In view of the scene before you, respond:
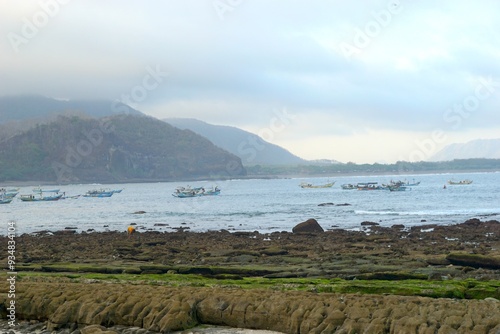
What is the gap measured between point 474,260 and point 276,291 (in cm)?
1197

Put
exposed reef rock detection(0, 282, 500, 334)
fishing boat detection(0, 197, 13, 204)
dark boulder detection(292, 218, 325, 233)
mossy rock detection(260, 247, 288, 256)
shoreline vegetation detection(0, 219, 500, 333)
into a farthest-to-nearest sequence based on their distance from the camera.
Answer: fishing boat detection(0, 197, 13, 204), dark boulder detection(292, 218, 325, 233), mossy rock detection(260, 247, 288, 256), shoreline vegetation detection(0, 219, 500, 333), exposed reef rock detection(0, 282, 500, 334)

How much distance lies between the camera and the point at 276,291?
1500 cm

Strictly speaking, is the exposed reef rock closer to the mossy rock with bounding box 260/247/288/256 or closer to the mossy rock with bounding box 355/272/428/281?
the mossy rock with bounding box 355/272/428/281

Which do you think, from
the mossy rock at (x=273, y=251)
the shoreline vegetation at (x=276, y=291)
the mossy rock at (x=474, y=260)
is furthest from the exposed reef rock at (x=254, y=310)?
the mossy rock at (x=273, y=251)

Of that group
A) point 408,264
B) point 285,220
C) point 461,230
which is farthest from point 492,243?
point 285,220

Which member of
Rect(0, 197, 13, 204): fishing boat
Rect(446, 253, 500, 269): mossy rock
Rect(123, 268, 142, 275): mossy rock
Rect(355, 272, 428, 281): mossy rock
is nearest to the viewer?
Rect(355, 272, 428, 281): mossy rock

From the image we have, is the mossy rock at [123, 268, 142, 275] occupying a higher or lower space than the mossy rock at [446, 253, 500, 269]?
higher

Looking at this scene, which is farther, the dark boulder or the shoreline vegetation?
the dark boulder

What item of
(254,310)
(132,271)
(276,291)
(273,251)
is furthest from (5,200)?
(254,310)

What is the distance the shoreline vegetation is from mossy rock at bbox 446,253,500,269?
1.5 inches

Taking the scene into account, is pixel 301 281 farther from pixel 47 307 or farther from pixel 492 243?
pixel 492 243

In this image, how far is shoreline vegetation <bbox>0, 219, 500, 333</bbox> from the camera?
11727 millimetres

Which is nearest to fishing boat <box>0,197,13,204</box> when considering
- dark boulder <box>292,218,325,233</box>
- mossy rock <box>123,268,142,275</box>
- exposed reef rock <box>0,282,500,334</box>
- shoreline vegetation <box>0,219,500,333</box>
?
dark boulder <box>292,218,325,233</box>

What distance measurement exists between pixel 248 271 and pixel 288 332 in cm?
1042
